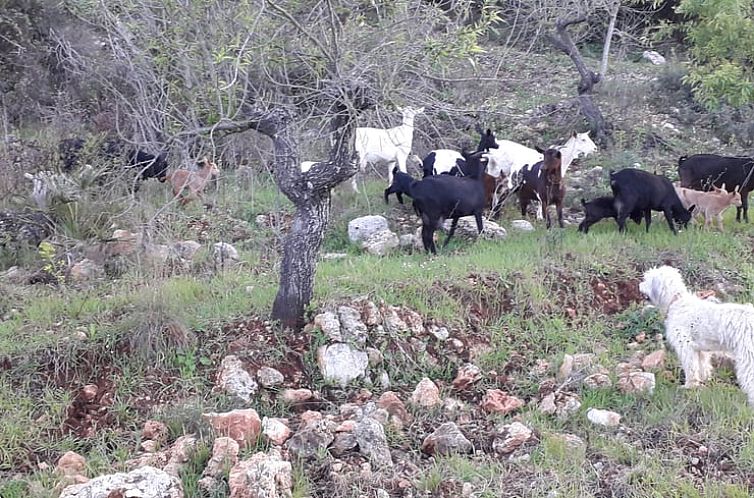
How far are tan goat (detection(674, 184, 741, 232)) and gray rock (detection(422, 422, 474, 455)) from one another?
222 inches

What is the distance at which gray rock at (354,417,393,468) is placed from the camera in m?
5.53

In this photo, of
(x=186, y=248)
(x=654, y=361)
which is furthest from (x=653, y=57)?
(x=654, y=361)

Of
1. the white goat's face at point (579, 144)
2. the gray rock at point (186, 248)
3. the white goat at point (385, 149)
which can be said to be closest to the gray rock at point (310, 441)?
the gray rock at point (186, 248)

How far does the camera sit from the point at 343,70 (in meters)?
6.18

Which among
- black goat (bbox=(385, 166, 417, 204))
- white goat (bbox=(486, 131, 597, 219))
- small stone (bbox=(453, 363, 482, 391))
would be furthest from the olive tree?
white goat (bbox=(486, 131, 597, 219))

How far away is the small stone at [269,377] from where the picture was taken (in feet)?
21.8

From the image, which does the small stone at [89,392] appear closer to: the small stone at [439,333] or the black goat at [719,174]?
the small stone at [439,333]

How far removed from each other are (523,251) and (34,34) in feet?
35.7

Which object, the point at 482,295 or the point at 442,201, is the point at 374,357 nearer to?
the point at 482,295

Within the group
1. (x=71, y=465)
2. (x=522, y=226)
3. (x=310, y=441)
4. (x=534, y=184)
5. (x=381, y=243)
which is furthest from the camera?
(x=534, y=184)

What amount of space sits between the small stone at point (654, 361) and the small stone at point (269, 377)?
9.95 ft

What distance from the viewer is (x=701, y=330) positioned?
6500 millimetres

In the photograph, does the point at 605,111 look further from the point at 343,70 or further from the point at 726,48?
the point at 343,70

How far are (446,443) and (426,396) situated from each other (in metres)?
0.72
